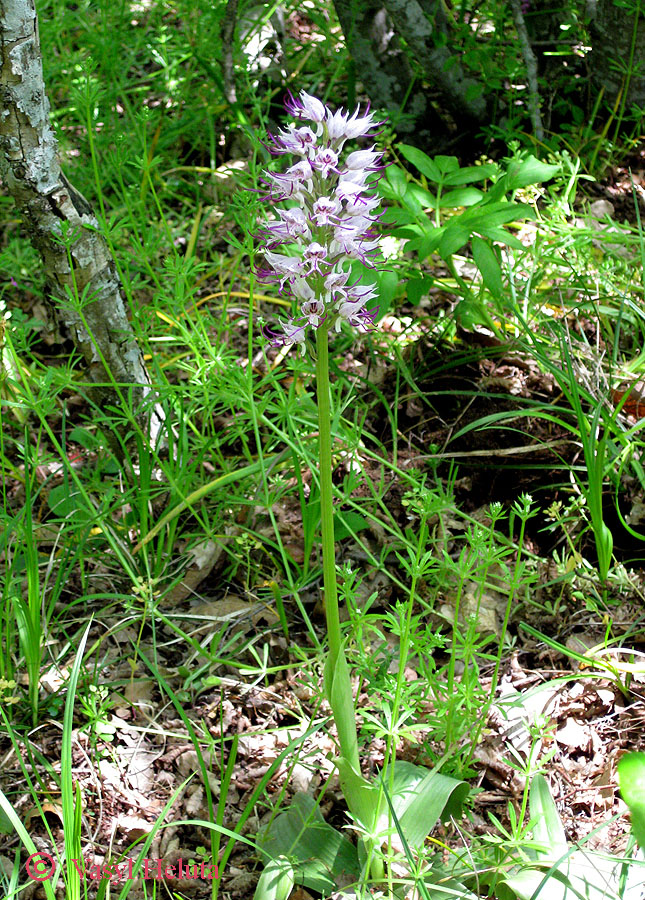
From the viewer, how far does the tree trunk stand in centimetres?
328

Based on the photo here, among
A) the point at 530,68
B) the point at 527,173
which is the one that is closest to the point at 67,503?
the point at 527,173

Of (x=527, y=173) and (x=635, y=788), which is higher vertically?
(x=527, y=173)

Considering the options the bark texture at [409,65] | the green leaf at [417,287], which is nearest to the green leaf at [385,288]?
the green leaf at [417,287]

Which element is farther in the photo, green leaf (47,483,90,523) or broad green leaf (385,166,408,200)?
broad green leaf (385,166,408,200)

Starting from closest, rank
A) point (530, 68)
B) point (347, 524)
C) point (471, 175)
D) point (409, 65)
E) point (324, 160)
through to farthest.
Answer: point (324, 160)
point (347, 524)
point (471, 175)
point (530, 68)
point (409, 65)

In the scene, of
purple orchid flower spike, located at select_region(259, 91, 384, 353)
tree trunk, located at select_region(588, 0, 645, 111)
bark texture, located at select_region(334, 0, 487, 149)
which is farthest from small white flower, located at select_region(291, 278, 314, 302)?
tree trunk, located at select_region(588, 0, 645, 111)

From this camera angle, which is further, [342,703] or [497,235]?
[497,235]

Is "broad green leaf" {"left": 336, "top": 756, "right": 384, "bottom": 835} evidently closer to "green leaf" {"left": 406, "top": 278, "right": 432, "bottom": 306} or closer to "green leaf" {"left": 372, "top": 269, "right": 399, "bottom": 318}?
"green leaf" {"left": 372, "top": 269, "right": 399, "bottom": 318}

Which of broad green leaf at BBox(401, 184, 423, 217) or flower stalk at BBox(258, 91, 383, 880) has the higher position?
flower stalk at BBox(258, 91, 383, 880)

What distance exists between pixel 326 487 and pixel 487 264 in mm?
1151

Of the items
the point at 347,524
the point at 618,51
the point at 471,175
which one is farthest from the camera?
the point at 618,51

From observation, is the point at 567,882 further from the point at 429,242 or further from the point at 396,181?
the point at 396,181

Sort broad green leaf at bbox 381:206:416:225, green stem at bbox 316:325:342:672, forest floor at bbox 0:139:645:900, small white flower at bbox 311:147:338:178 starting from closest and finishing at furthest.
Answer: small white flower at bbox 311:147:338:178 → green stem at bbox 316:325:342:672 → forest floor at bbox 0:139:645:900 → broad green leaf at bbox 381:206:416:225

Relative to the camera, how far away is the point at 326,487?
1.50 metres
